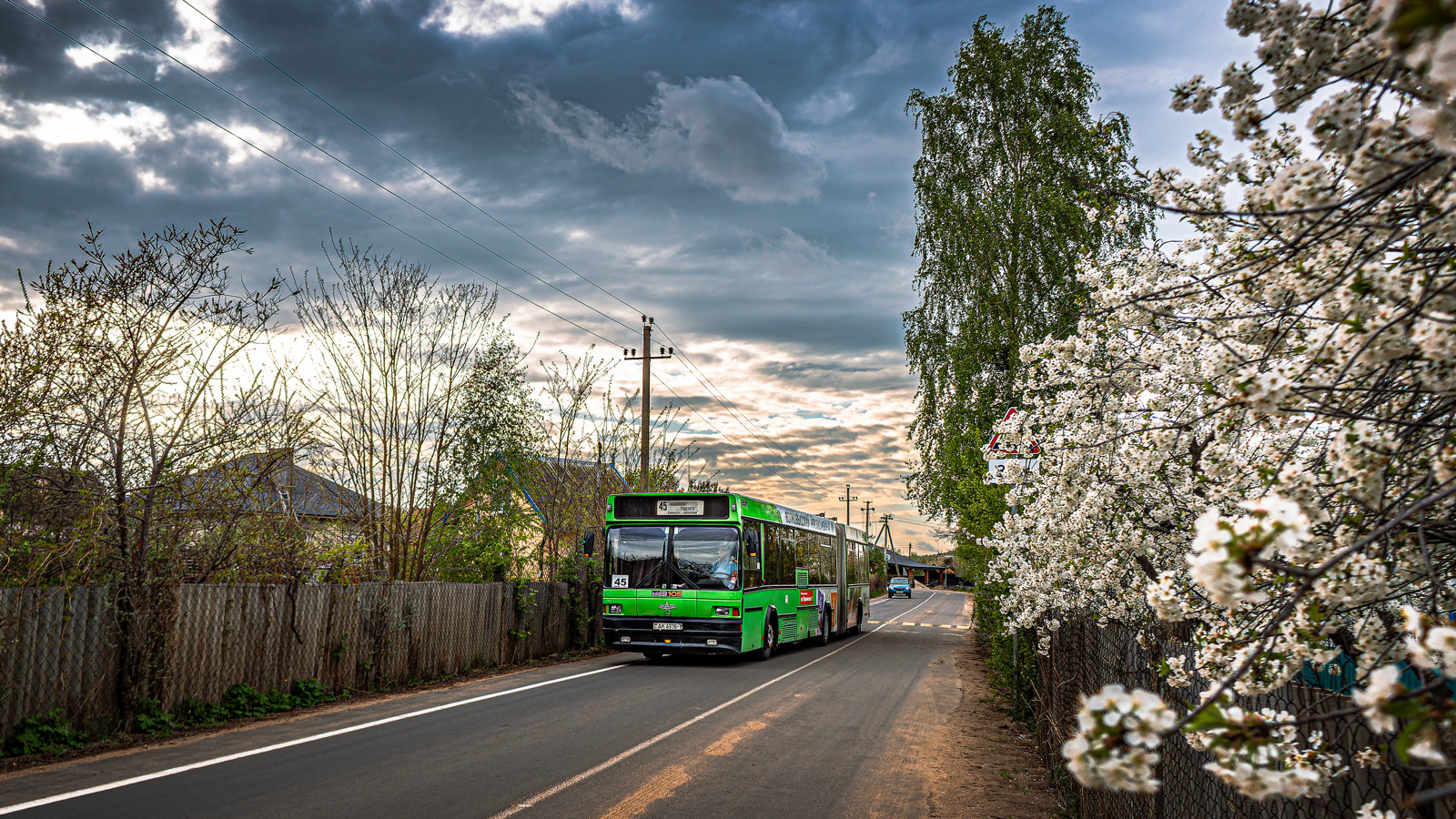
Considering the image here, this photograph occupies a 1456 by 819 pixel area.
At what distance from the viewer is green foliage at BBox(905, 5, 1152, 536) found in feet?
55.7

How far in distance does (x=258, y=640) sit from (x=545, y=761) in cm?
480

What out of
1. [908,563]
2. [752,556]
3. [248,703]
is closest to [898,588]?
[908,563]

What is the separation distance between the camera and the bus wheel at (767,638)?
17734 mm

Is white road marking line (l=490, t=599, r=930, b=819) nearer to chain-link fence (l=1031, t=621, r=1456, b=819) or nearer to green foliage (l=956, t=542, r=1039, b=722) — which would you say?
green foliage (l=956, t=542, r=1039, b=722)

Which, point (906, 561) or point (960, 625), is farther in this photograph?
point (906, 561)

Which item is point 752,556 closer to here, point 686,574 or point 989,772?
point 686,574

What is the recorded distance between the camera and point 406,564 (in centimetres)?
1472

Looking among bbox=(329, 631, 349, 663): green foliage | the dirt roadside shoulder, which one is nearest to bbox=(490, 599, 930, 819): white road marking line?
the dirt roadside shoulder

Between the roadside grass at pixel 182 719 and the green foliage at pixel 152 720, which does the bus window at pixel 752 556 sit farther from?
the green foliage at pixel 152 720

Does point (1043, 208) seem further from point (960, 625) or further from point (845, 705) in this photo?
point (960, 625)

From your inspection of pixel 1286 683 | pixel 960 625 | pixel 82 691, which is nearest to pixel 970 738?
pixel 1286 683

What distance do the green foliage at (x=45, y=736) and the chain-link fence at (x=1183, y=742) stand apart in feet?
26.9

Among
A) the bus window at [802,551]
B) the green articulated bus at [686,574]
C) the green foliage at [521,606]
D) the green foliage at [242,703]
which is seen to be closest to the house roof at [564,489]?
the green foliage at [521,606]

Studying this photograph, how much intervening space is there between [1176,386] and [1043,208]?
463 inches
